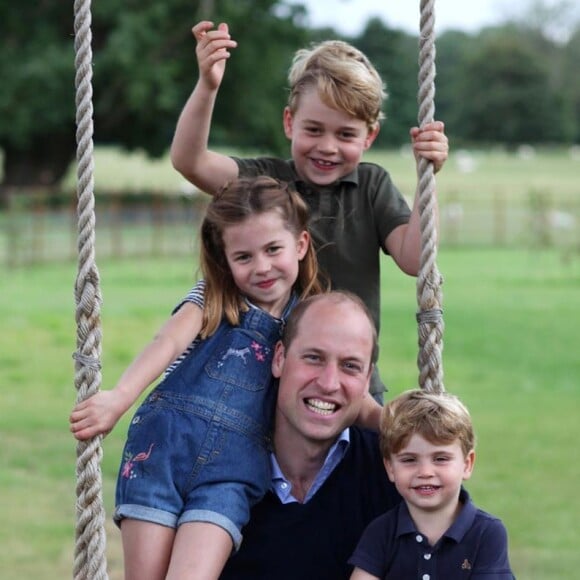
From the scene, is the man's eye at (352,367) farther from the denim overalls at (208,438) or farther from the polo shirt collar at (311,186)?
the polo shirt collar at (311,186)

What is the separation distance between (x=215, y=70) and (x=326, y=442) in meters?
0.91

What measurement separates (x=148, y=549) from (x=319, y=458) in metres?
0.45

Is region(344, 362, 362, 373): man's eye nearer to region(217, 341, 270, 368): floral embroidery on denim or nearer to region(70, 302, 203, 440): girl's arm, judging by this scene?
region(217, 341, 270, 368): floral embroidery on denim

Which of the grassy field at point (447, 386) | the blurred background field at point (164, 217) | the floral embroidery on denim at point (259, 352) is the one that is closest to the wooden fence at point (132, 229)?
the blurred background field at point (164, 217)

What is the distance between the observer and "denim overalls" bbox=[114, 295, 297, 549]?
3.01 metres

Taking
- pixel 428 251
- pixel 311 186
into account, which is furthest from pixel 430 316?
pixel 311 186

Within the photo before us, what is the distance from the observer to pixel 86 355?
2992mm

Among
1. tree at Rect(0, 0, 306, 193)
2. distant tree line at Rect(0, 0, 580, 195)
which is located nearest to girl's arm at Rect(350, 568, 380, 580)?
distant tree line at Rect(0, 0, 580, 195)

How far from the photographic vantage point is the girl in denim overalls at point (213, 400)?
9.76 ft

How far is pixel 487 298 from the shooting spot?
65.3ft

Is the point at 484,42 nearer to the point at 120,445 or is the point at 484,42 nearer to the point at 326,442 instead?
the point at 120,445

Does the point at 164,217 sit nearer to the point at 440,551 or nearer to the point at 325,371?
the point at 325,371

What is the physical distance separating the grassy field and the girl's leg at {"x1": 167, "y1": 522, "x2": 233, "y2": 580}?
164 inches

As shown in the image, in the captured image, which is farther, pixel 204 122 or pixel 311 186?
pixel 311 186
